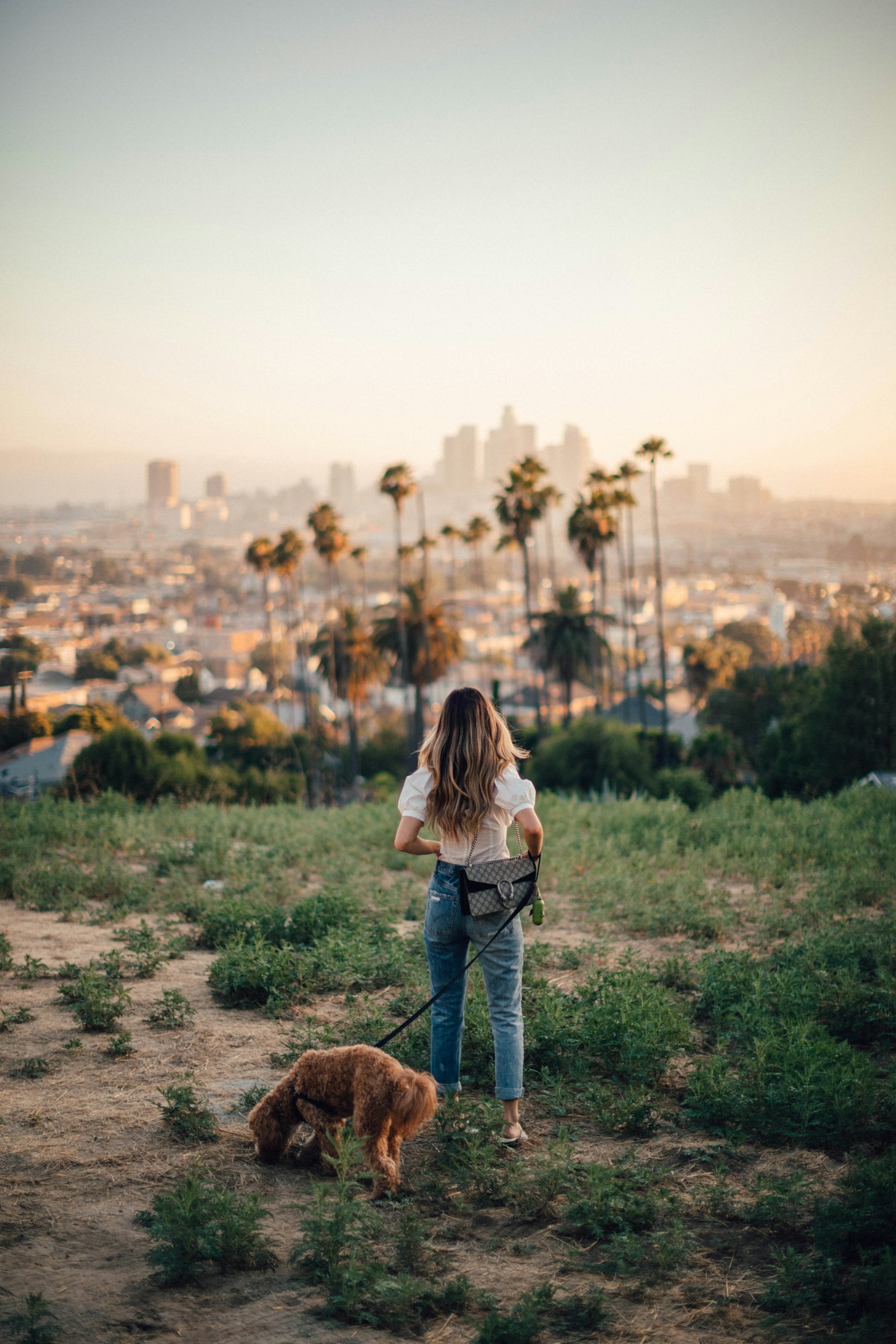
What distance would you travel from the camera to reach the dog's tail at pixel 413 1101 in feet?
11.3

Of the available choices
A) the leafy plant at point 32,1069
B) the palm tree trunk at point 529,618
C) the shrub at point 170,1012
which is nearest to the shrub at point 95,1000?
the shrub at point 170,1012

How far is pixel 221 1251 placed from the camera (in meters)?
3.01

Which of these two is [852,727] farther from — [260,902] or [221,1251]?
[221,1251]

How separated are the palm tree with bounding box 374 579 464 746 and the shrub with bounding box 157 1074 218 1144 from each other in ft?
128

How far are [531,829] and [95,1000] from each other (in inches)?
116

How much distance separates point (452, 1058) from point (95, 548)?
147590mm

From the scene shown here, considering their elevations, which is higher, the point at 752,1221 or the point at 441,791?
the point at 441,791

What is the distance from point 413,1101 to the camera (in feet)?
11.3

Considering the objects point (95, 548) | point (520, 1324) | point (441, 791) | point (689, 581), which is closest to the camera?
point (520, 1324)

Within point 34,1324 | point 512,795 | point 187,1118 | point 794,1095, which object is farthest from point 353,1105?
point 794,1095

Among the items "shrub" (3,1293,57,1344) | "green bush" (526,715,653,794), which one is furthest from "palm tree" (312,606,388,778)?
"shrub" (3,1293,57,1344)

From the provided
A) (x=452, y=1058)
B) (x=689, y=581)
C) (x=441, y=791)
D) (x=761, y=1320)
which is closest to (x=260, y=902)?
(x=452, y=1058)

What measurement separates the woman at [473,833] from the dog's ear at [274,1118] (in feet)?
2.37

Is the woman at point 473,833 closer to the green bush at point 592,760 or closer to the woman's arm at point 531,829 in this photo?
the woman's arm at point 531,829
